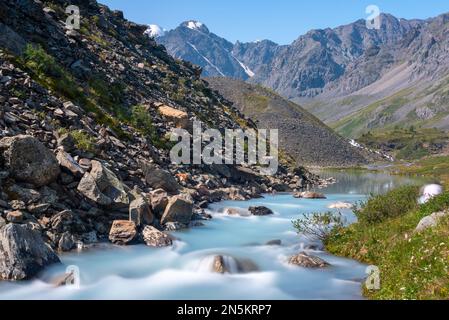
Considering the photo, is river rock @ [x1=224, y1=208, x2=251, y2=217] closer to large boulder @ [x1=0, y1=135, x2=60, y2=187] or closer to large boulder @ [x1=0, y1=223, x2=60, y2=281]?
large boulder @ [x1=0, y1=135, x2=60, y2=187]

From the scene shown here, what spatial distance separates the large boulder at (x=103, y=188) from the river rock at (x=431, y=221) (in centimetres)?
1608

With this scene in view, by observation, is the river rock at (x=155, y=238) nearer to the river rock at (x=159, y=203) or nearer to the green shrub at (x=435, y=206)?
the river rock at (x=159, y=203)

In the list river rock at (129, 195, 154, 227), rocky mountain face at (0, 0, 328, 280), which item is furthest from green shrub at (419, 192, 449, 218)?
river rock at (129, 195, 154, 227)

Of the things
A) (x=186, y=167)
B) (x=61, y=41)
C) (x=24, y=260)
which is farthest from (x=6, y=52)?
Answer: (x=24, y=260)

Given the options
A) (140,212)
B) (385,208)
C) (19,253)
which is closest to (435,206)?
(385,208)

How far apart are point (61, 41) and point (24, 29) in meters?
4.72

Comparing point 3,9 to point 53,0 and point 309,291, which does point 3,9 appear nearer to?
point 53,0

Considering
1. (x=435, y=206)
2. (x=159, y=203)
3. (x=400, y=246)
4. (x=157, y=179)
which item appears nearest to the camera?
(x=400, y=246)

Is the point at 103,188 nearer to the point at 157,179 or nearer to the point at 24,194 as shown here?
the point at 24,194

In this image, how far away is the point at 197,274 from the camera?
22.1 meters

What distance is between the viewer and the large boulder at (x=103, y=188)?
26125 millimetres

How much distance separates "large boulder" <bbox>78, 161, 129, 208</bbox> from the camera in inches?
1029

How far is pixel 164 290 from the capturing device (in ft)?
65.3

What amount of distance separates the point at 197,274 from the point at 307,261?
226 inches
